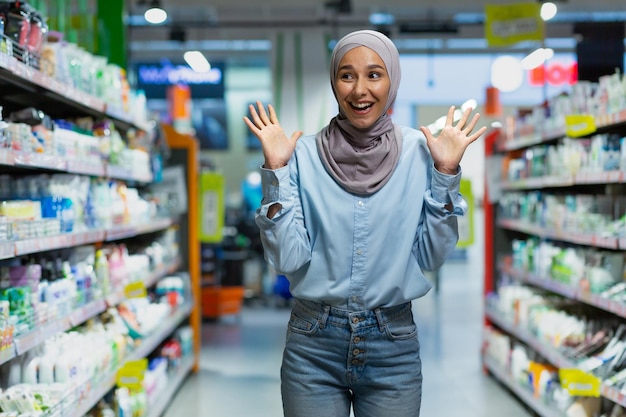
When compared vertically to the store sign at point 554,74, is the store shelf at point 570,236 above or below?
below

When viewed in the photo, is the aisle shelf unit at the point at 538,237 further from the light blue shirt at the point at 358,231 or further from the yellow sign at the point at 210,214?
the yellow sign at the point at 210,214

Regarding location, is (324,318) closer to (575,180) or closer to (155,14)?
(575,180)

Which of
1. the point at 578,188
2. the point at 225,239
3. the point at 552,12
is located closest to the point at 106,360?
the point at 578,188

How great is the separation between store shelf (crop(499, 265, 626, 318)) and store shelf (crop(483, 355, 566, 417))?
27.4 inches

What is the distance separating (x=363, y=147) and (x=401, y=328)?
0.51 metres

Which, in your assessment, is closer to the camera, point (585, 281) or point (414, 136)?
point (414, 136)

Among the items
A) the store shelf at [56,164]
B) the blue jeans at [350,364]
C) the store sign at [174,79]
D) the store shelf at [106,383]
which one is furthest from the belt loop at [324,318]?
the store sign at [174,79]

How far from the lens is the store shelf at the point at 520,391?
16.3ft

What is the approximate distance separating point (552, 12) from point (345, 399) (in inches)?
266

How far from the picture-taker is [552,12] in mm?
8023

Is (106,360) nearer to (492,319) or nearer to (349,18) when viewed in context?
(492,319)

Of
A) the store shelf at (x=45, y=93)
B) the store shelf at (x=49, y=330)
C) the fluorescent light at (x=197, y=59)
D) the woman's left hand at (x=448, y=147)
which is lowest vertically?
the store shelf at (x=49, y=330)

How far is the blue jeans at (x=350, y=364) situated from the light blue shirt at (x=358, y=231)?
0.18ft

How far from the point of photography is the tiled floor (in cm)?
586
